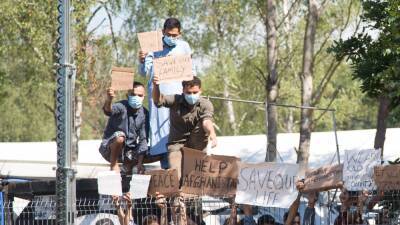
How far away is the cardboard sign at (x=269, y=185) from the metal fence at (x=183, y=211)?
10.6 inches

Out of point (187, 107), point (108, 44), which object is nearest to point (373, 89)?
point (187, 107)

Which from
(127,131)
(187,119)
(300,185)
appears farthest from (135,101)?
(300,185)

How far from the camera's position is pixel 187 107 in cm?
1165

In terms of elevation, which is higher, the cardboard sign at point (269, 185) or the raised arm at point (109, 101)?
the raised arm at point (109, 101)

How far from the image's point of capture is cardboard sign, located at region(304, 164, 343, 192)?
10906mm

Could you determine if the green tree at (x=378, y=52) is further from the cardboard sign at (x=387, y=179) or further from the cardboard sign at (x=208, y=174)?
the cardboard sign at (x=208, y=174)

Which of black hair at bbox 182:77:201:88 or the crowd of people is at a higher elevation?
black hair at bbox 182:77:201:88

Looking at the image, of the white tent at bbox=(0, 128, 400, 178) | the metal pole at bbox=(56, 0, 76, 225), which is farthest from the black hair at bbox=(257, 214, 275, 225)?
the white tent at bbox=(0, 128, 400, 178)

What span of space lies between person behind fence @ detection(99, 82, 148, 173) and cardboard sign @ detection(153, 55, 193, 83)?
0.94 m

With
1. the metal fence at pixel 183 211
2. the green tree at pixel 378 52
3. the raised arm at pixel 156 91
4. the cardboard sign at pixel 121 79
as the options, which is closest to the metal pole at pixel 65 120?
the metal fence at pixel 183 211

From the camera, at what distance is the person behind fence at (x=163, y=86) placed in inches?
479

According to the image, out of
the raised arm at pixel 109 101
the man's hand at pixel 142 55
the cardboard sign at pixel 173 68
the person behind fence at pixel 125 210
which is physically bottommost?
the person behind fence at pixel 125 210

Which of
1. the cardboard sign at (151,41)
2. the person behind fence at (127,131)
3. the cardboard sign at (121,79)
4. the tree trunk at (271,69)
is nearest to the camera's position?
the cardboard sign at (121,79)

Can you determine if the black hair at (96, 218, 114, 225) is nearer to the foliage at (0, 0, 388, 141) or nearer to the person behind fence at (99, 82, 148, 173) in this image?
the person behind fence at (99, 82, 148, 173)
